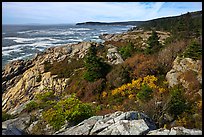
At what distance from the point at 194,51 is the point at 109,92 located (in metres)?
5.00

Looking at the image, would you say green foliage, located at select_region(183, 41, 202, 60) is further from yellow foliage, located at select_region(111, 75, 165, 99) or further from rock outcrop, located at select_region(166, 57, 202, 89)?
yellow foliage, located at select_region(111, 75, 165, 99)

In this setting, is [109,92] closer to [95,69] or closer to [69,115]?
[95,69]

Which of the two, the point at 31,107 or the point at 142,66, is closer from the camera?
the point at 31,107

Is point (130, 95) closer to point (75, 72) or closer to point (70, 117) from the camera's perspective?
point (70, 117)

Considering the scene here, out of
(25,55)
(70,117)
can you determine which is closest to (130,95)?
(70,117)

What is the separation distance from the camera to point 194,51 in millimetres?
16000

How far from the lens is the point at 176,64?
1638cm

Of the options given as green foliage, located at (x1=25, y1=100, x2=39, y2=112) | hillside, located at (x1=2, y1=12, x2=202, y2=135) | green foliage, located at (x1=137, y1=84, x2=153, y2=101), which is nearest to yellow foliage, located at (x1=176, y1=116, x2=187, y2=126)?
hillside, located at (x1=2, y1=12, x2=202, y2=135)

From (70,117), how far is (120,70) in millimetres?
7275

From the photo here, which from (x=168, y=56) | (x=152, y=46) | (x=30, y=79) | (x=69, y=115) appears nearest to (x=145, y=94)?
(x=69, y=115)

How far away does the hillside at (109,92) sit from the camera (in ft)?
29.8

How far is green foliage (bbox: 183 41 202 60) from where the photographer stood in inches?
621

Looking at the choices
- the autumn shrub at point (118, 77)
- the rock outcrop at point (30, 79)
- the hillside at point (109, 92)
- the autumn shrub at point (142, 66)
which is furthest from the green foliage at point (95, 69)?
the rock outcrop at point (30, 79)

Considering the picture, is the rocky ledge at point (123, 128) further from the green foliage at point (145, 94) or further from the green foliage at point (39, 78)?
the green foliage at point (39, 78)
